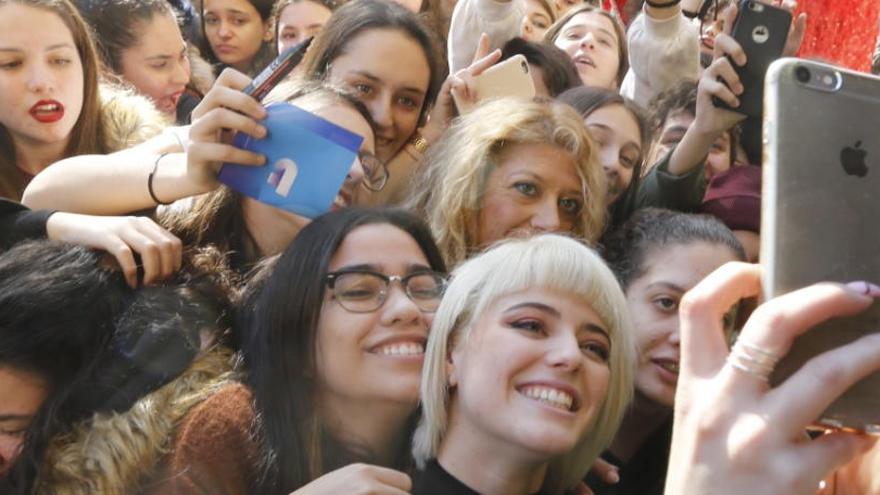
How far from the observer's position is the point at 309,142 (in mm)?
1710

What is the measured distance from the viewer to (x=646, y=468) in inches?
70.4

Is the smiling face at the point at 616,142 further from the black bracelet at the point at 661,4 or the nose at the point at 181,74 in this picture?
the nose at the point at 181,74

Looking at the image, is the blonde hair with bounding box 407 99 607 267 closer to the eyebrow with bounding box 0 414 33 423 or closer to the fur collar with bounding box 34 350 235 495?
the fur collar with bounding box 34 350 235 495

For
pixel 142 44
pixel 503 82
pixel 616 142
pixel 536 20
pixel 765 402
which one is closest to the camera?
pixel 765 402

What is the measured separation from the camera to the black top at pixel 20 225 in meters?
1.70

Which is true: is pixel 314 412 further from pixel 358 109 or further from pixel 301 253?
pixel 358 109

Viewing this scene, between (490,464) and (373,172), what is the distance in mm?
867

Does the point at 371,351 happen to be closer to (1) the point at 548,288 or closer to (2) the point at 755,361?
(1) the point at 548,288

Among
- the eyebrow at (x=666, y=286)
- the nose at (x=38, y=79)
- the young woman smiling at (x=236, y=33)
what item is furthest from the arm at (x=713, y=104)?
the young woman smiling at (x=236, y=33)

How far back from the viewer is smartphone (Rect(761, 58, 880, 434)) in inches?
30.9

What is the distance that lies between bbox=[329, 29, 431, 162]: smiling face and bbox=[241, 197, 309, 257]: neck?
403 mm

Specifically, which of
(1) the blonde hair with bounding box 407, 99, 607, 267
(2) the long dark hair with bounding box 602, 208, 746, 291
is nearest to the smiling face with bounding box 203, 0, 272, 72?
(1) the blonde hair with bounding box 407, 99, 607, 267

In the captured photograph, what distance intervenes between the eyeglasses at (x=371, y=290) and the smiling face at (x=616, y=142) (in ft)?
2.90

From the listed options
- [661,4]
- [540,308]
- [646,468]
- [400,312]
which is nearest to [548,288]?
[540,308]
